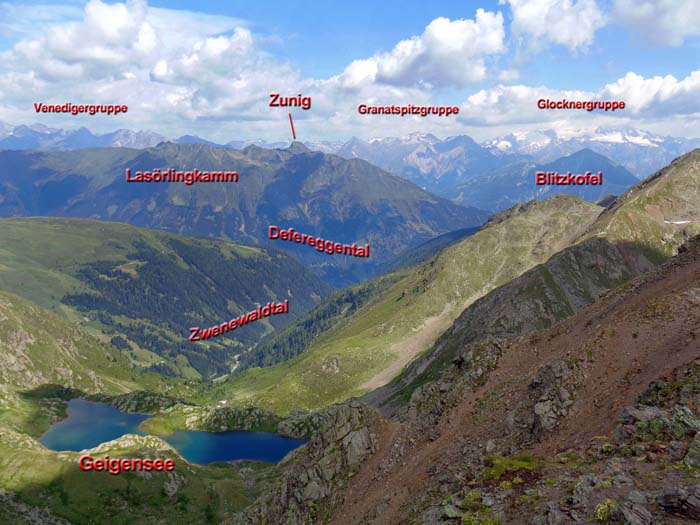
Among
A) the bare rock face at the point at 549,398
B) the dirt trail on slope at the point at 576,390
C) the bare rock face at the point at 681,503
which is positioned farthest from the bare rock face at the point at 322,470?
the bare rock face at the point at 681,503

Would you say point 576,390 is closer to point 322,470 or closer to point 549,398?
point 549,398

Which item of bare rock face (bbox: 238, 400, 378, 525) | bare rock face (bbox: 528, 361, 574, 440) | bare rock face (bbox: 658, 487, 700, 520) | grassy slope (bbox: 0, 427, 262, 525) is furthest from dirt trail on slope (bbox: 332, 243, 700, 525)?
grassy slope (bbox: 0, 427, 262, 525)

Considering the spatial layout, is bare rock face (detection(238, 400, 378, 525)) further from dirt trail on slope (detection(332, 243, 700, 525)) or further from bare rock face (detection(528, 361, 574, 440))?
bare rock face (detection(528, 361, 574, 440))

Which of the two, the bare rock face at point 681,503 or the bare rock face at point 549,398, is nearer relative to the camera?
the bare rock face at point 681,503

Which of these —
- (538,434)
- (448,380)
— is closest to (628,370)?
(538,434)

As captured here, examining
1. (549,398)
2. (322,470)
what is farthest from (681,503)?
(322,470)

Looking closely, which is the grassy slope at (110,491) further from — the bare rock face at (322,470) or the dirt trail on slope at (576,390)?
the dirt trail on slope at (576,390)

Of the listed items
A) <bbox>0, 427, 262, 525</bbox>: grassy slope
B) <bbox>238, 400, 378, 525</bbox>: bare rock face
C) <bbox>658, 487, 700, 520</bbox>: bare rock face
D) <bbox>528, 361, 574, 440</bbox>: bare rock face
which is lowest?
<bbox>0, 427, 262, 525</bbox>: grassy slope
